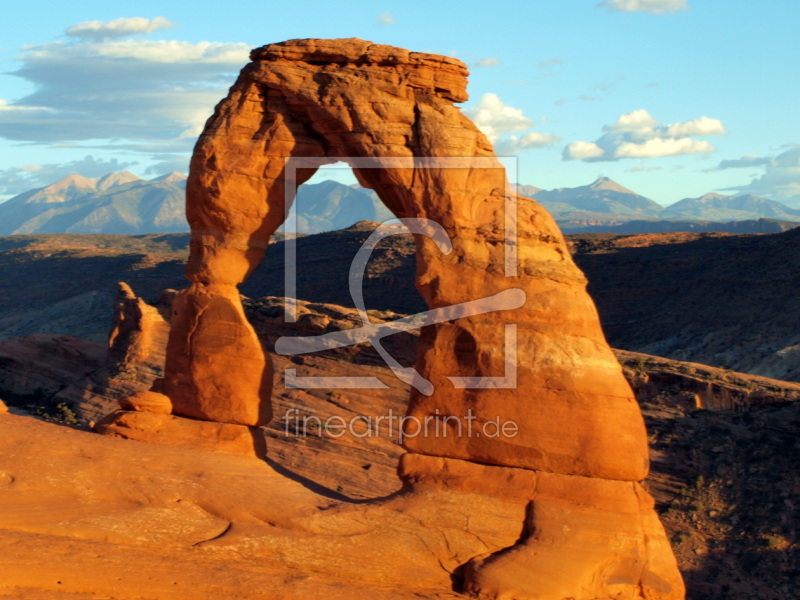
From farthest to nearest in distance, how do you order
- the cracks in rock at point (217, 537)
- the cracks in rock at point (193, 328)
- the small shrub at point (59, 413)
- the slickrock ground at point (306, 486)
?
1. the small shrub at point (59, 413)
2. the cracks in rock at point (193, 328)
3. the cracks in rock at point (217, 537)
4. the slickrock ground at point (306, 486)

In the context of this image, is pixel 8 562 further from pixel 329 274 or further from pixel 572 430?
pixel 329 274

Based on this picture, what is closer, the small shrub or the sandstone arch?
the sandstone arch

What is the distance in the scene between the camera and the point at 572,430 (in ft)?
37.4

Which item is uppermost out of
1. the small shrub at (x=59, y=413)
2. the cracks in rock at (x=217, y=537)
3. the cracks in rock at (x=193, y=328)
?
the cracks in rock at (x=193, y=328)

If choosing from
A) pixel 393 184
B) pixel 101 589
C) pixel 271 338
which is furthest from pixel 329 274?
pixel 101 589

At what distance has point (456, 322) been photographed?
1188cm

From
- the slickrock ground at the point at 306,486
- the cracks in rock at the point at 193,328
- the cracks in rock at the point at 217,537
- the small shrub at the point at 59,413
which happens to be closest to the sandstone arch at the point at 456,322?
the cracks in rock at the point at 193,328

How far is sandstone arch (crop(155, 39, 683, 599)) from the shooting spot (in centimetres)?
1112

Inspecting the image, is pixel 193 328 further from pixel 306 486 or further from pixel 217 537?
pixel 217 537

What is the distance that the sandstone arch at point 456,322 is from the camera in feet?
36.5

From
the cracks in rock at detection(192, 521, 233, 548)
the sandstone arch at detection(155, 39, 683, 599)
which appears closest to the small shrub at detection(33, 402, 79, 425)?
the sandstone arch at detection(155, 39, 683, 599)

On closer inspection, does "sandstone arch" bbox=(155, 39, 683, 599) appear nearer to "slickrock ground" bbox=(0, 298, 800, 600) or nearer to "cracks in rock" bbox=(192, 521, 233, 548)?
"slickrock ground" bbox=(0, 298, 800, 600)

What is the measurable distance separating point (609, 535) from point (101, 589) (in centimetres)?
622

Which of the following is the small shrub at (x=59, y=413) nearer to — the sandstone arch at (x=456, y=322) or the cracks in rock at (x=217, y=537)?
the sandstone arch at (x=456, y=322)
